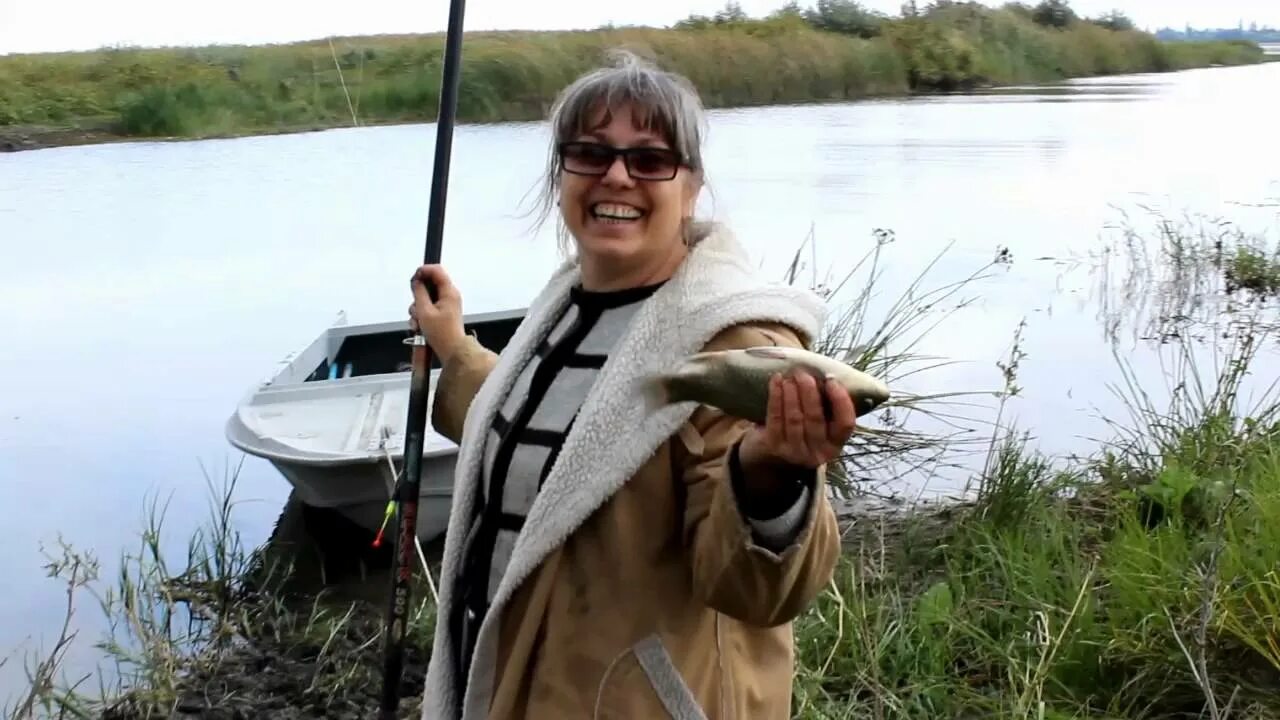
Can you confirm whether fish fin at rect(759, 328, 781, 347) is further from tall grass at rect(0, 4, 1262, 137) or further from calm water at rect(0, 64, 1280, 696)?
tall grass at rect(0, 4, 1262, 137)

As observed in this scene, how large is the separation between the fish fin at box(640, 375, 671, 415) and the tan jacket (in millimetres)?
16

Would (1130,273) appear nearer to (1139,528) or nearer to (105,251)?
(1139,528)

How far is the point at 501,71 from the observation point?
15031mm

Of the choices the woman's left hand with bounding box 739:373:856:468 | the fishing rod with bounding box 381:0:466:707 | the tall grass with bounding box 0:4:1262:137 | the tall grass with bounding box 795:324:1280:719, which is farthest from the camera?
the tall grass with bounding box 0:4:1262:137

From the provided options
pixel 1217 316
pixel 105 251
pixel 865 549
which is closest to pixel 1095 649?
pixel 865 549

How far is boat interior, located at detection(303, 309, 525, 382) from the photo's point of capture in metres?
8.92

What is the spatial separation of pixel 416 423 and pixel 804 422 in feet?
5.96

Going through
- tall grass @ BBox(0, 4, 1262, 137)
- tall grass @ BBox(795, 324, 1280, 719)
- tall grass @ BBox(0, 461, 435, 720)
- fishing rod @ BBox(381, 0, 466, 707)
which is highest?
tall grass @ BBox(0, 4, 1262, 137)

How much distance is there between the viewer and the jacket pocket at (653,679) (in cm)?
153

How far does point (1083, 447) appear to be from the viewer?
6801 millimetres

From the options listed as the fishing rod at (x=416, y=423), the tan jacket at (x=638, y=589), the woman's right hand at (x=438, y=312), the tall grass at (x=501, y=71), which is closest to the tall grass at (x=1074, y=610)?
the fishing rod at (x=416, y=423)

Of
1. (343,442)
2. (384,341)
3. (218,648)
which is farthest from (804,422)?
(384,341)

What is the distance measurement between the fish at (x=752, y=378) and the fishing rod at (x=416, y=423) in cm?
136

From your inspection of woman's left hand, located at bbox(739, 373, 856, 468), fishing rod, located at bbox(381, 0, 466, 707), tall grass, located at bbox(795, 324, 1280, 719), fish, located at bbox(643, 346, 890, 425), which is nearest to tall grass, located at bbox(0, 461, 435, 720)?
fishing rod, located at bbox(381, 0, 466, 707)
